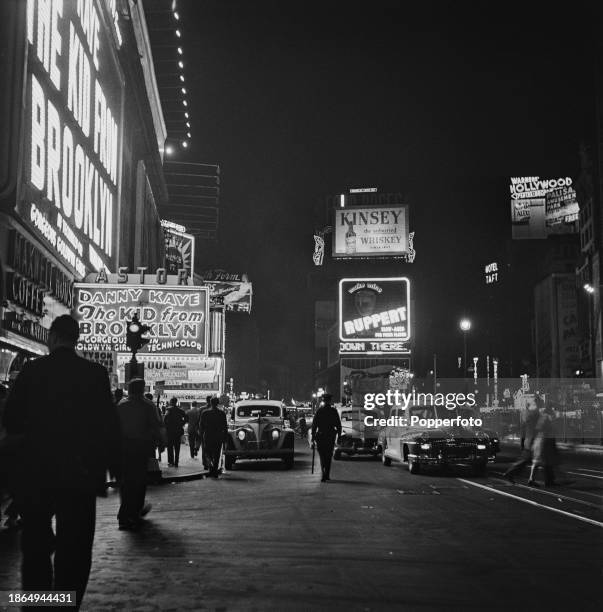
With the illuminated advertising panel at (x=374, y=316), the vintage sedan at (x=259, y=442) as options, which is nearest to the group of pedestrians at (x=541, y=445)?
the vintage sedan at (x=259, y=442)

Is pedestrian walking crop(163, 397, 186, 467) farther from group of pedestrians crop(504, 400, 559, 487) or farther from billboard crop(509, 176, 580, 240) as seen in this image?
billboard crop(509, 176, 580, 240)

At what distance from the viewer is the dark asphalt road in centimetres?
646

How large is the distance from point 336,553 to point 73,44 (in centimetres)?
2138

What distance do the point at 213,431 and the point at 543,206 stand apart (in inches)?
4790

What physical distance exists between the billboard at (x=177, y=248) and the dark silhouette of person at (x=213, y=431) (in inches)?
2881

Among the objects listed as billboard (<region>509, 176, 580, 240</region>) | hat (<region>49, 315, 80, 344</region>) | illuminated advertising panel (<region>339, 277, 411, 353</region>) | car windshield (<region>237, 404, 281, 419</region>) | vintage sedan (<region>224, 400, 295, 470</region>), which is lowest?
vintage sedan (<region>224, 400, 295, 470</region>)

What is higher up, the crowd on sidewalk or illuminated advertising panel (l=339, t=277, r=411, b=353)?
illuminated advertising panel (l=339, t=277, r=411, b=353)

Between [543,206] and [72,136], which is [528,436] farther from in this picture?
[543,206]

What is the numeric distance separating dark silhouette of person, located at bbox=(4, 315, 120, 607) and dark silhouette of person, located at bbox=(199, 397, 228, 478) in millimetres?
13935

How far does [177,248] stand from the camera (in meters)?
95.5

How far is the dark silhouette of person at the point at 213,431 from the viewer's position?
746 inches

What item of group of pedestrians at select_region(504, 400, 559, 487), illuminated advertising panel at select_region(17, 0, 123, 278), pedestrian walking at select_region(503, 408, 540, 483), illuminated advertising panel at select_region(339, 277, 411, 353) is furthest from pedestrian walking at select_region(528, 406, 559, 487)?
illuminated advertising panel at select_region(339, 277, 411, 353)

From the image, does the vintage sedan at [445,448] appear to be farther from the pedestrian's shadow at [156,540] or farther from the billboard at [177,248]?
the billboard at [177,248]

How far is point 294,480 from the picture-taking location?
18484 mm
